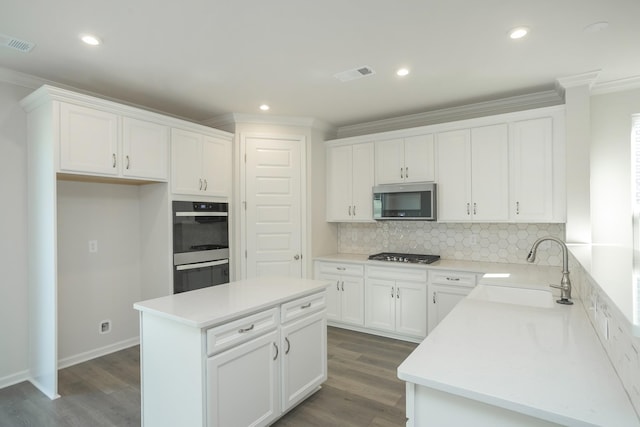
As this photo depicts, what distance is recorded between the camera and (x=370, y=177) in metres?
4.26

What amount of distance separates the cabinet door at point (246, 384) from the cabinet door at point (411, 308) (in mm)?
1938

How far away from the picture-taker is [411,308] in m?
3.71

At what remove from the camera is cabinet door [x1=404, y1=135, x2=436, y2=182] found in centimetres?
384

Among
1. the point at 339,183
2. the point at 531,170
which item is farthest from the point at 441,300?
the point at 339,183

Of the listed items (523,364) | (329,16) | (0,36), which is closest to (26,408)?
(0,36)

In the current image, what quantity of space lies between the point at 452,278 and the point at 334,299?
1.47m

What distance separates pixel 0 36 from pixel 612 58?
4.42 m

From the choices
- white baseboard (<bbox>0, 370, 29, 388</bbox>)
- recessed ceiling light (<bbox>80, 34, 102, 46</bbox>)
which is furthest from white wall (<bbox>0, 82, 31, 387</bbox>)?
recessed ceiling light (<bbox>80, 34, 102, 46</bbox>)

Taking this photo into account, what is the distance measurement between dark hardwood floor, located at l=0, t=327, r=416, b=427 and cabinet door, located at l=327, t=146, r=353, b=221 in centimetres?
179

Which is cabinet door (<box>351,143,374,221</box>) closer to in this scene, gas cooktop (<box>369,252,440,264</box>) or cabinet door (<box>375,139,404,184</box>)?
cabinet door (<box>375,139,404,184</box>)

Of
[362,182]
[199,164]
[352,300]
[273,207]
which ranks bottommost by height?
[352,300]

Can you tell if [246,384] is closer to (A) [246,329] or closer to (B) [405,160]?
(A) [246,329]

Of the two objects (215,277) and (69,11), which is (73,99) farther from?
(215,277)

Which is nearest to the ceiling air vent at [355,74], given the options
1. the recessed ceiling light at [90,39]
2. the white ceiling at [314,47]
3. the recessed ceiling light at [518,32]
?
the white ceiling at [314,47]
